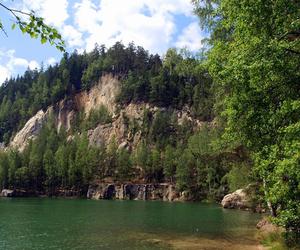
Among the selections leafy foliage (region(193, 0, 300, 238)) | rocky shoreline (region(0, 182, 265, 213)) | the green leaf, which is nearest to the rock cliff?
rocky shoreline (region(0, 182, 265, 213))

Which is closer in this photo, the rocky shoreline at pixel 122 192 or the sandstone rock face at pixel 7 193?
the rocky shoreline at pixel 122 192

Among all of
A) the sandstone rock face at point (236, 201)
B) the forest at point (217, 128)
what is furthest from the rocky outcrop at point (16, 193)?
the sandstone rock face at point (236, 201)

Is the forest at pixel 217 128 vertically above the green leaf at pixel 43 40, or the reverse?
the forest at pixel 217 128

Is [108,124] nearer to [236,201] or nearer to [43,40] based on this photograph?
[236,201]

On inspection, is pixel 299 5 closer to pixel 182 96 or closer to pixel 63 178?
pixel 63 178

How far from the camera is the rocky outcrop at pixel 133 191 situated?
12825 centimetres

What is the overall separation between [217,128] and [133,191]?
9233 centimetres

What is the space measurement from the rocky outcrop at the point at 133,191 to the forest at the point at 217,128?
550 cm

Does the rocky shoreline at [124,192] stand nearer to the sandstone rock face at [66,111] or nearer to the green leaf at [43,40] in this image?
the sandstone rock face at [66,111]

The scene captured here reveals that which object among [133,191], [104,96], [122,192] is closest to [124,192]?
[122,192]

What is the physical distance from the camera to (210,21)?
83.7ft

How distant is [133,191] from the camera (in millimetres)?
130625

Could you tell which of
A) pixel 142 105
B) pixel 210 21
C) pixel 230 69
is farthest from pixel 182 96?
pixel 230 69

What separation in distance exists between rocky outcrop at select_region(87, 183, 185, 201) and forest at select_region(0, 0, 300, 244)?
550 cm
